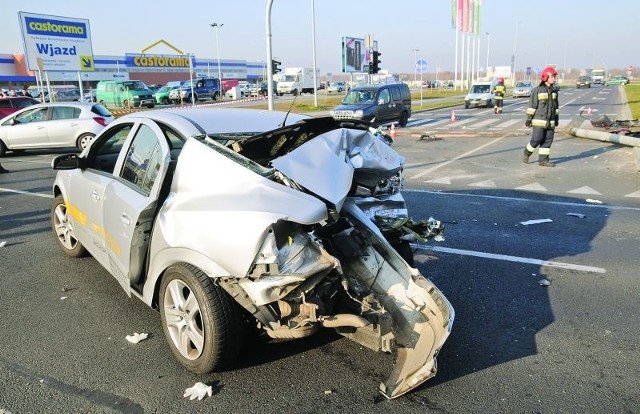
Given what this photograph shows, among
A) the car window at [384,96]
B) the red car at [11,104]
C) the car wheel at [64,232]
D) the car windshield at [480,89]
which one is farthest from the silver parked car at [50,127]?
A: the car windshield at [480,89]

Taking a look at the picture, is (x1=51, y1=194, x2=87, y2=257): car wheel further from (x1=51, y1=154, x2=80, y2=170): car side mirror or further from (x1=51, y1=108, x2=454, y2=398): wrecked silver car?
(x1=51, y1=108, x2=454, y2=398): wrecked silver car

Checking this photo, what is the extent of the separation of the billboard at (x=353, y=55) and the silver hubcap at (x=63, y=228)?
33976 mm

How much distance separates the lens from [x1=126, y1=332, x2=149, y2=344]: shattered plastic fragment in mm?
3648

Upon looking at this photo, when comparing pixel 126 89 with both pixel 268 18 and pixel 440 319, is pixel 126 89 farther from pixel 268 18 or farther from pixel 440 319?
pixel 440 319

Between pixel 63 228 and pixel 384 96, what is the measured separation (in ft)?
A: 56.3

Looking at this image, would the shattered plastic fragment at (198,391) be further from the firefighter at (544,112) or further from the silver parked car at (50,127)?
the silver parked car at (50,127)

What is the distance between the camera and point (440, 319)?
288cm

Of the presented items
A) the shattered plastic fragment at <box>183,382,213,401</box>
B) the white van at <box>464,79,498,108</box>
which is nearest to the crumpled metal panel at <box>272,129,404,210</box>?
the shattered plastic fragment at <box>183,382,213,401</box>

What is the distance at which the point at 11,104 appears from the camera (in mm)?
19578

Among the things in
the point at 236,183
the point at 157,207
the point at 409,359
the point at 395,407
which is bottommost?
the point at 395,407

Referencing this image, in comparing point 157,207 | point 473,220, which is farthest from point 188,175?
point 473,220

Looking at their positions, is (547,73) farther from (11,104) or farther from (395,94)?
(11,104)

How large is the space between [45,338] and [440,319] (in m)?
2.88

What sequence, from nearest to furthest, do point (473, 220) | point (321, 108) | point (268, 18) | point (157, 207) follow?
point (157, 207) < point (473, 220) < point (268, 18) < point (321, 108)
